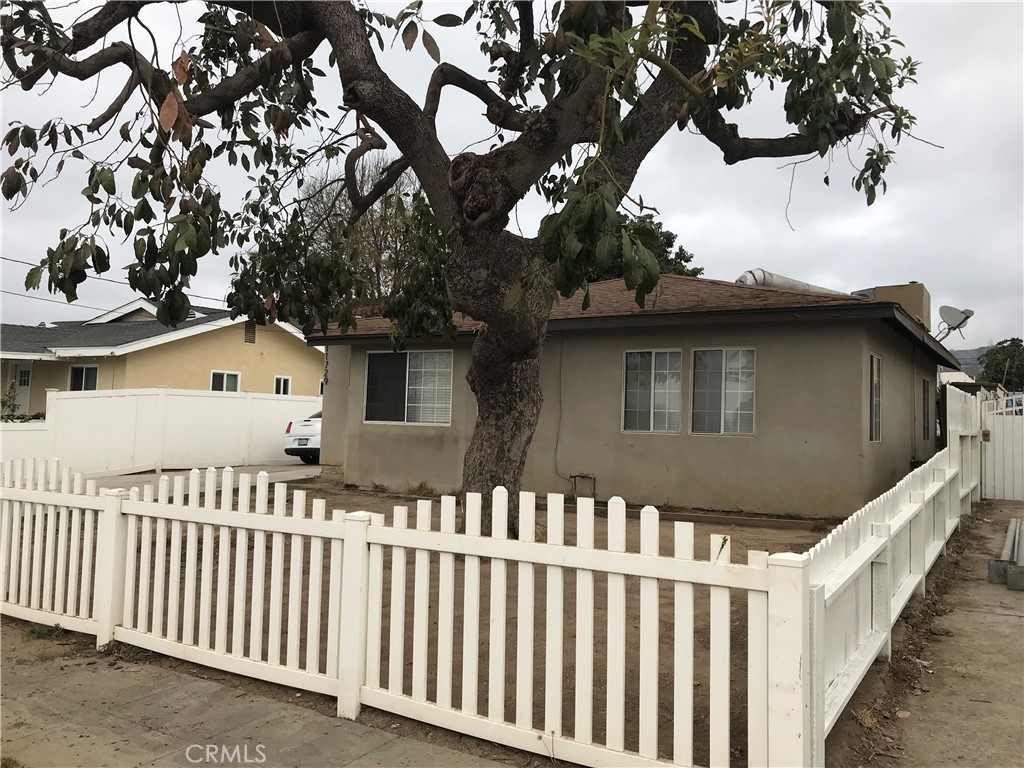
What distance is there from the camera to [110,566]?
4785mm

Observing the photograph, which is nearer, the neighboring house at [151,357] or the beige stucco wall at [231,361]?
the neighboring house at [151,357]

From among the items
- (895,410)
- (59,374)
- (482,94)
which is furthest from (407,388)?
(59,374)

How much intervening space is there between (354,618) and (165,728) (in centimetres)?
104

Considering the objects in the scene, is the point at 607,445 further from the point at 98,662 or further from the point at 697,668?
the point at 98,662

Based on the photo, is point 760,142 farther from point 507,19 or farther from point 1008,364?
point 1008,364

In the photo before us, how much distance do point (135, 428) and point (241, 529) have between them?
1448 centimetres

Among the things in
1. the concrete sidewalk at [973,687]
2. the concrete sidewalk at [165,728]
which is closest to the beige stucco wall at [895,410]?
the concrete sidewalk at [973,687]

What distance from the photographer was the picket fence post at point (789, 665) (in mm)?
2641

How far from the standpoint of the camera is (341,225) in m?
9.82

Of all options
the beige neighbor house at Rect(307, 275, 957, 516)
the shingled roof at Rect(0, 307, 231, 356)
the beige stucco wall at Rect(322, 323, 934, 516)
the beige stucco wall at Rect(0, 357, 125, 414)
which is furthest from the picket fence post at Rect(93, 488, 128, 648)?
the beige stucco wall at Rect(0, 357, 125, 414)

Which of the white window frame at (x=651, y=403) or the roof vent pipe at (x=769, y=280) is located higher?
the roof vent pipe at (x=769, y=280)

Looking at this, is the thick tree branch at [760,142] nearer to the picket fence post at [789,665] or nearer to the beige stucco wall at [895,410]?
the beige stucco wall at [895,410]
